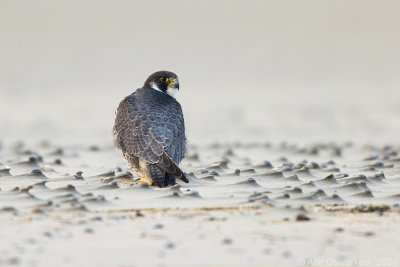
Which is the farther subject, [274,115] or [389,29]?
[389,29]

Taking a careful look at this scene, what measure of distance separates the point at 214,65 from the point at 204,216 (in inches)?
946

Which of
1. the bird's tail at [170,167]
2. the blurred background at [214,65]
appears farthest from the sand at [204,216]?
the blurred background at [214,65]

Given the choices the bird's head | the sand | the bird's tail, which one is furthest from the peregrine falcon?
the sand

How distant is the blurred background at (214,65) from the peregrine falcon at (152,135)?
6604 mm

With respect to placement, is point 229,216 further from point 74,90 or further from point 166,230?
point 74,90

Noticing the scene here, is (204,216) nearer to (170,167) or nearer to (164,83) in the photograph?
(170,167)

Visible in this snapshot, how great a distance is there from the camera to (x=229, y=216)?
7445mm

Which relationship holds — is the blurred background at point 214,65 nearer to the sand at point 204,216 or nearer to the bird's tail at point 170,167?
the sand at point 204,216

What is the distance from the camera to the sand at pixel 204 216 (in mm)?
5992

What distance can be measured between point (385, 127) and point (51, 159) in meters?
9.78

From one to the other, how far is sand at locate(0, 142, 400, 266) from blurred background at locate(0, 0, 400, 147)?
23.8 ft

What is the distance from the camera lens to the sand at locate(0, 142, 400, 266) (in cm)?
599

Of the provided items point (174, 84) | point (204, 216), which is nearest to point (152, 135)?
point (174, 84)

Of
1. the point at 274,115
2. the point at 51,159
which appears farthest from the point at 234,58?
the point at 51,159
